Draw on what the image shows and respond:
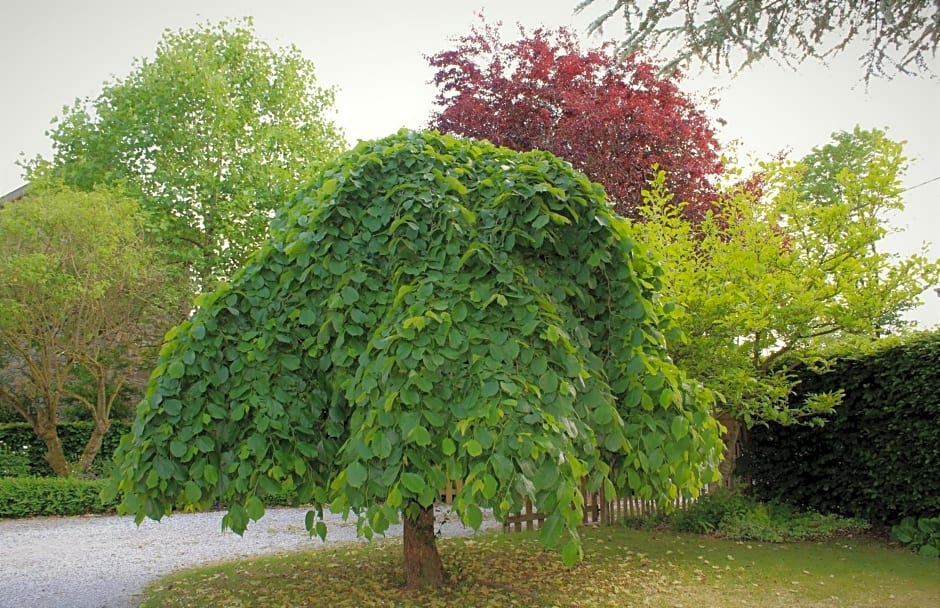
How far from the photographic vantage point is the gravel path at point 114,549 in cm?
616

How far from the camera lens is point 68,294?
10867 millimetres

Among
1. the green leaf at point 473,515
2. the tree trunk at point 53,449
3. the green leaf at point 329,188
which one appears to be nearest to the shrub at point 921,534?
the green leaf at point 473,515

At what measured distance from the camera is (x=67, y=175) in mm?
14289

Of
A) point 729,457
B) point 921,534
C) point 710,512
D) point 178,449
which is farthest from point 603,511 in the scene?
point 178,449

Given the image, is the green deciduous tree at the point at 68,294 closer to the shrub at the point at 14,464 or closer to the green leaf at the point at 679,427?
the shrub at the point at 14,464

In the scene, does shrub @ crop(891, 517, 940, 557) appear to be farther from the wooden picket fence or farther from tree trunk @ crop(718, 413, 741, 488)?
the wooden picket fence

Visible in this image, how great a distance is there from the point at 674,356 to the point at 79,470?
31.7 feet

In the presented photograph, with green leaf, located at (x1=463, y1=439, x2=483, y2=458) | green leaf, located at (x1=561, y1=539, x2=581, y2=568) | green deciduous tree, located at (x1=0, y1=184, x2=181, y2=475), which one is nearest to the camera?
green leaf, located at (x1=561, y1=539, x2=581, y2=568)

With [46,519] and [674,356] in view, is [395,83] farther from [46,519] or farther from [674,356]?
[46,519]

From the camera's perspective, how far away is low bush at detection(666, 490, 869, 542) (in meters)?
7.81

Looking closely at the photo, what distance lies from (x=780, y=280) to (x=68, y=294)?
9323 mm

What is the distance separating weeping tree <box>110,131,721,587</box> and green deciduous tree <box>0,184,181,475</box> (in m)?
7.55

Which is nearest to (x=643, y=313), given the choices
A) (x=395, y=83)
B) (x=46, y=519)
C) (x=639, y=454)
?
(x=639, y=454)

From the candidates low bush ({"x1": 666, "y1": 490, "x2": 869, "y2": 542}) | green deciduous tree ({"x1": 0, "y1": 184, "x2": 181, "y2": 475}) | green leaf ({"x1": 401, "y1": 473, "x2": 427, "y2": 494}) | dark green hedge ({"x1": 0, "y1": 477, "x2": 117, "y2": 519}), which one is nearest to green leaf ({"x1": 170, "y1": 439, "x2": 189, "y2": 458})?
green leaf ({"x1": 401, "y1": 473, "x2": 427, "y2": 494})
